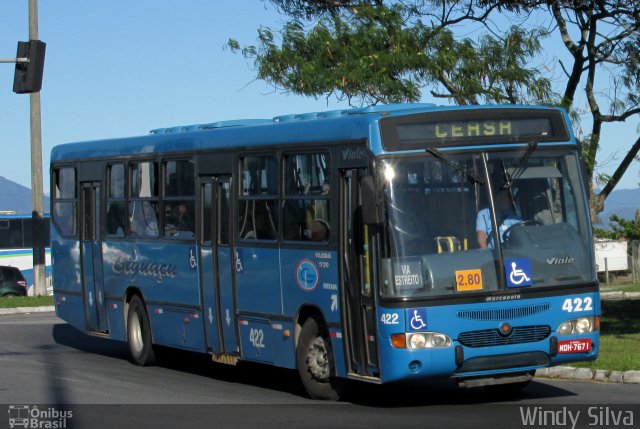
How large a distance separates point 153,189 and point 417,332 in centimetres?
621

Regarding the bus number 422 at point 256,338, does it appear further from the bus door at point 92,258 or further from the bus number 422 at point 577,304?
the bus door at point 92,258

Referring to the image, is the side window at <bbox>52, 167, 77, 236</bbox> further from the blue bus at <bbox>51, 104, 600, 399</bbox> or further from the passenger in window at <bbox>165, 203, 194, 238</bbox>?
the blue bus at <bbox>51, 104, 600, 399</bbox>

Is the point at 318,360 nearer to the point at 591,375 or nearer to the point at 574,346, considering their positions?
the point at 574,346

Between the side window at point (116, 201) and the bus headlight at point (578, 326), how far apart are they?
7525 mm

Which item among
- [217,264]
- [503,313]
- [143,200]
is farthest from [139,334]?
[503,313]

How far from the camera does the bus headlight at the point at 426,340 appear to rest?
11125 mm

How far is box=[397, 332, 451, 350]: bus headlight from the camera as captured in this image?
11.1m

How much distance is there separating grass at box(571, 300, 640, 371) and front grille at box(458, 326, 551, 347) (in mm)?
2752

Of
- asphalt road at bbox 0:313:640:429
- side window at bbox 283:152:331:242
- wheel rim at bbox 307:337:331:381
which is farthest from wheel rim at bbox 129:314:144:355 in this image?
wheel rim at bbox 307:337:331:381

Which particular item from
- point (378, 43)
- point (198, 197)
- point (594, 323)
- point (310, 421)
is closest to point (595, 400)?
point (594, 323)

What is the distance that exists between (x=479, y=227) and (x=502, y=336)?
1062 millimetres

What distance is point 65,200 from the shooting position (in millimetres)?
18922

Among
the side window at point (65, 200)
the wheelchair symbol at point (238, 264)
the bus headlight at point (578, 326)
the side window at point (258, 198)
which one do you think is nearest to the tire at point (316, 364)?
the side window at point (258, 198)

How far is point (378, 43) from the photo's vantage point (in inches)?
810
